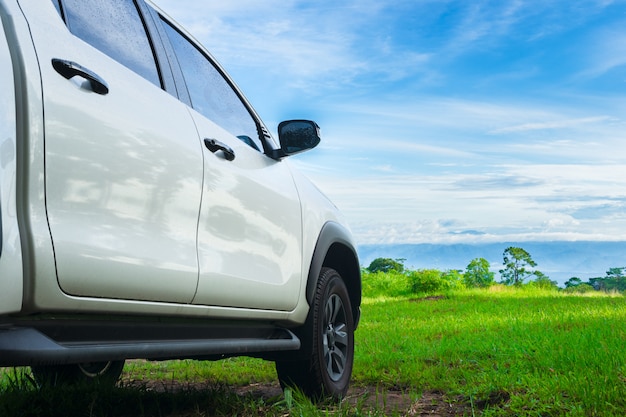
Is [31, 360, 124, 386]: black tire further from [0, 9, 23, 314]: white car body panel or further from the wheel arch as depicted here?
[0, 9, 23, 314]: white car body panel

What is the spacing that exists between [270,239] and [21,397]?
1.60 metres

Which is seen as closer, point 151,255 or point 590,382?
point 151,255

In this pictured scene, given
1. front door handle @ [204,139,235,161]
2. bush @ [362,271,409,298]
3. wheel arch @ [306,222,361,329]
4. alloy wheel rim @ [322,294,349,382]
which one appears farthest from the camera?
bush @ [362,271,409,298]

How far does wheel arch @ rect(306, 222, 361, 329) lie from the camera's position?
398 cm

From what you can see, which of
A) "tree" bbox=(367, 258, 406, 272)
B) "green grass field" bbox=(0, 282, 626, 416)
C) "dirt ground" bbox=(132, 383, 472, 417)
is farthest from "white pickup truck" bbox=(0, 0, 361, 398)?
"tree" bbox=(367, 258, 406, 272)

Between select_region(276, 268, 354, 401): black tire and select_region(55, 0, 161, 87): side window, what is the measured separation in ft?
5.52

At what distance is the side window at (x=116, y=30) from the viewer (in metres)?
2.54

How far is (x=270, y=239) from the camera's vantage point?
3490 mm

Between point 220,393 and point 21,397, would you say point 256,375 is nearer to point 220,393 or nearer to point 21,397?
point 220,393

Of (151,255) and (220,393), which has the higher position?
(151,255)

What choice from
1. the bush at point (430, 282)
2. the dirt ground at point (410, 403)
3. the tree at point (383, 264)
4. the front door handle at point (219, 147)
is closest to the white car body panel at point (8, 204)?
the front door handle at point (219, 147)

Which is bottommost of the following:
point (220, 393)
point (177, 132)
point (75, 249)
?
point (220, 393)

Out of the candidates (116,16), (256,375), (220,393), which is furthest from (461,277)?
(116,16)

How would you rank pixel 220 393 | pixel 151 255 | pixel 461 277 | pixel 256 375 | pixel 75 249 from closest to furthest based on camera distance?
pixel 75 249 → pixel 151 255 → pixel 220 393 → pixel 256 375 → pixel 461 277
